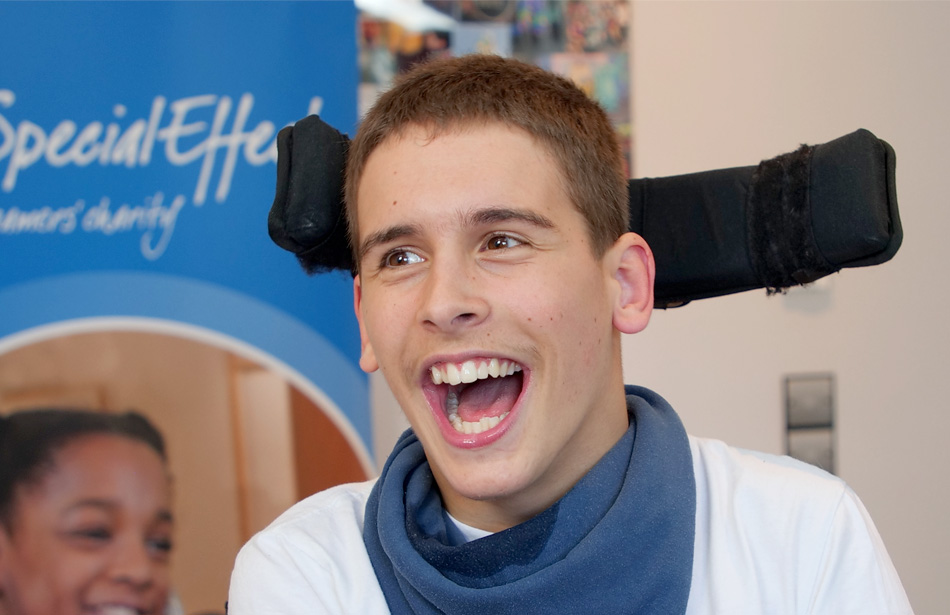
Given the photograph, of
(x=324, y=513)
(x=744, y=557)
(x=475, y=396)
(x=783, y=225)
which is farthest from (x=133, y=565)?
(x=783, y=225)

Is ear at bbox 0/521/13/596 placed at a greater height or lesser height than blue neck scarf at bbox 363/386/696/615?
lesser

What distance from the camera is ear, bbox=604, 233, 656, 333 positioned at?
115 centimetres

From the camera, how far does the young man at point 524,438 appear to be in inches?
39.8

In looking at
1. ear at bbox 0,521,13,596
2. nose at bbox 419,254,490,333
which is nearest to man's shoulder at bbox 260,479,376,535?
nose at bbox 419,254,490,333

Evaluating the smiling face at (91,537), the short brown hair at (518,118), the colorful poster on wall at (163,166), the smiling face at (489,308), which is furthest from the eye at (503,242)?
the smiling face at (91,537)

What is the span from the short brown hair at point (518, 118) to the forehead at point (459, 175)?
0.7 inches

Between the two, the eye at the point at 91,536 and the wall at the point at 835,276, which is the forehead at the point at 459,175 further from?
the wall at the point at 835,276

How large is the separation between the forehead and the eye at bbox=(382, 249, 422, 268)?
0.13 feet

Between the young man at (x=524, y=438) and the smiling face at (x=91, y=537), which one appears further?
the smiling face at (x=91, y=537)

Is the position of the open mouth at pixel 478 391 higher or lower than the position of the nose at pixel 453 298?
lower

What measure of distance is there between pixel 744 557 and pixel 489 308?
0.44 metres

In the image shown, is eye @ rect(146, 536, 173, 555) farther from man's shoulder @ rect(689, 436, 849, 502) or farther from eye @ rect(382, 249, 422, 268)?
man's shoulder @ rect(689, 436, 849, 502)

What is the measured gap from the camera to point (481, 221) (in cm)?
103

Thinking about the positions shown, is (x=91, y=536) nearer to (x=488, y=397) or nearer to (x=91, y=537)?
(x=91, y=537)
